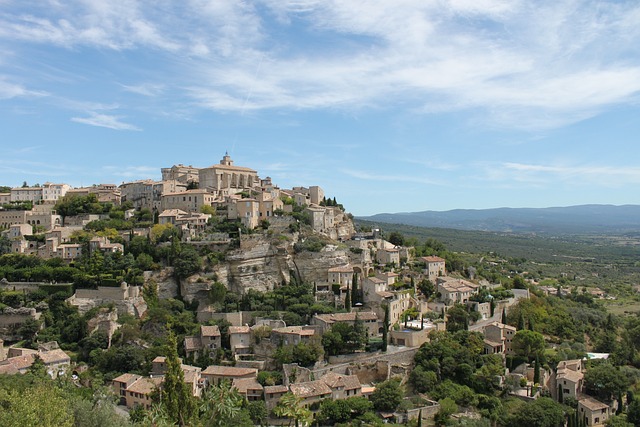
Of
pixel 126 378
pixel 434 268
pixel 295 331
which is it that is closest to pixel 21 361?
pixel 126 378

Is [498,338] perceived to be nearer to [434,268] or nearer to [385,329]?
[385,329]

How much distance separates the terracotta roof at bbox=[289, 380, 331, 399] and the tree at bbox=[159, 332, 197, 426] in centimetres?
1336

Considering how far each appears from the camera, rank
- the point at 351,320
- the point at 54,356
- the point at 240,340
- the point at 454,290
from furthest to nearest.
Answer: the point at 454,290
the point at 351,320
the point at 240,340
the point at 54,356

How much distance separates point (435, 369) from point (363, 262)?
1520 centimetres

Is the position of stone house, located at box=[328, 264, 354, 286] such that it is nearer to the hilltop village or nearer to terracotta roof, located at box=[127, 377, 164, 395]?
the hilltop village

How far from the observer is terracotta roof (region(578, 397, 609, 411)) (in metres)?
36.9

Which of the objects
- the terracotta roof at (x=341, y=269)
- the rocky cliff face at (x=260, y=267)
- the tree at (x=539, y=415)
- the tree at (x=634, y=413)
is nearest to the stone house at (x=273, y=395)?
the tree at (x=539, y=415)

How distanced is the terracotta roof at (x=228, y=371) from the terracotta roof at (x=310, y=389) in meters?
3.70

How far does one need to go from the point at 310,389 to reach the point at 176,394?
15.3m

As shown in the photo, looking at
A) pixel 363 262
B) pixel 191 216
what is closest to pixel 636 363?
pixel 363 262

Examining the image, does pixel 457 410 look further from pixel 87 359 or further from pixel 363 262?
pixel 87 359

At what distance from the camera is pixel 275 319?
43125 mm

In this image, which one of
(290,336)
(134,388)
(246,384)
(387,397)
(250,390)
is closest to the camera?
(387,397)

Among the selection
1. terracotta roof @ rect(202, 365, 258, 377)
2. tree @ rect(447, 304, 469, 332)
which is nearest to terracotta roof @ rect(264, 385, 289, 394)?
terracotta roof @ rect(202, 365, 258, 377)
